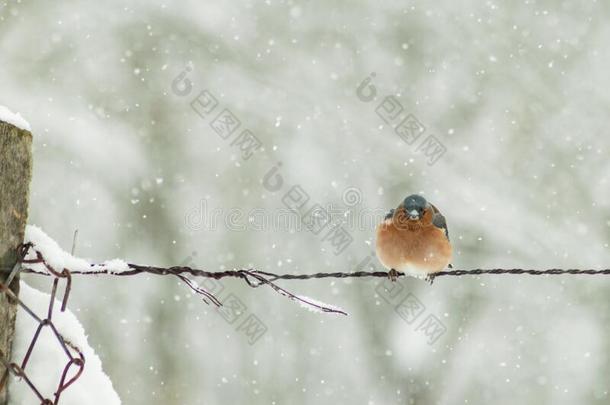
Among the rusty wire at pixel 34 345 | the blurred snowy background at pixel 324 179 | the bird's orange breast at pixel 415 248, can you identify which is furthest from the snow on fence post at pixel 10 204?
the blurred snowy background at pixel 324 179

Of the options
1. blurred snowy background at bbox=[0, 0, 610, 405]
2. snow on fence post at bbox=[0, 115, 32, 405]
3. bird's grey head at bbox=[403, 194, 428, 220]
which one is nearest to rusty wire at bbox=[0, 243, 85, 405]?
snow on fence post at bbox=[0, 115, 32, 405]

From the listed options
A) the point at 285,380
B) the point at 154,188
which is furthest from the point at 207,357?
the point at 154,188

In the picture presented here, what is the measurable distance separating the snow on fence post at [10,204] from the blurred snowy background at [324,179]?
8.00 m

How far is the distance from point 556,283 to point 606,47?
3.14m

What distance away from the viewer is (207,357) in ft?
34.5

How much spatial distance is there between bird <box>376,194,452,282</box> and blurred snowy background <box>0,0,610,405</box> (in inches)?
202

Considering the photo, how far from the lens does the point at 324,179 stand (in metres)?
10.6

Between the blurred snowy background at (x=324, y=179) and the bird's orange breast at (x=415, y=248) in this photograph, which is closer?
the bird's orange breast at (x=415, y=248)

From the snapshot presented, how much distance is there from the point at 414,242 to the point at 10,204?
3167 mm

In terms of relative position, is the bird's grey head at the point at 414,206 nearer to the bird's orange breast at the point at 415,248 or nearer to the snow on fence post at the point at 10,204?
the bird's orange breast at the point at 415,248

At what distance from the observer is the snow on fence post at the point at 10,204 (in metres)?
1.58

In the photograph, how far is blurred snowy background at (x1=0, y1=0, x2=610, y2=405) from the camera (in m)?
9.84

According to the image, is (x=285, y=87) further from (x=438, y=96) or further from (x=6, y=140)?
(x=6, y=140)

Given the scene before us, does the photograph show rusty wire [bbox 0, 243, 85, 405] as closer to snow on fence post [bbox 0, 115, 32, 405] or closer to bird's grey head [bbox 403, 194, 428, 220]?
snow on fence post [bbox 0, 115, 32, 405]
